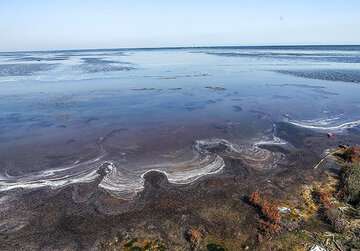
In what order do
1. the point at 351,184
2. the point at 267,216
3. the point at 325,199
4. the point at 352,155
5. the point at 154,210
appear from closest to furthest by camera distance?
the point at 267,216, the point at 154,210, the point at 325,199, the point at 351,184, the point at 352,155

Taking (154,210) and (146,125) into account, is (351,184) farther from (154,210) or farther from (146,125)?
(146,125)

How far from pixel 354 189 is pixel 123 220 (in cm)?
867

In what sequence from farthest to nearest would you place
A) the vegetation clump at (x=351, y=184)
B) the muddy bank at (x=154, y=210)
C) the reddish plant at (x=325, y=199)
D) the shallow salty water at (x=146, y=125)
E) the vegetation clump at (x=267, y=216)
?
the shallow salty water at (x=146, y=125) → the vegetation clump at (x=351, y=184) → the reddish plant at (x=325, y=199) → the vegetation clump at (x=267, y=216) → the muddy bank at (x=154, y=210)

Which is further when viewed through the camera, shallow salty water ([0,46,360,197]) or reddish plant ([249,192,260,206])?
shallow salty water ([0,46,360,197])

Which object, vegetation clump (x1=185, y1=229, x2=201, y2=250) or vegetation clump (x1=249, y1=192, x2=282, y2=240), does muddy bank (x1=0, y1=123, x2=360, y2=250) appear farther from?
vegetation clump (x1=249, y1=192, x2=282, y2=240)

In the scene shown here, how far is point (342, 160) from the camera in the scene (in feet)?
39.9

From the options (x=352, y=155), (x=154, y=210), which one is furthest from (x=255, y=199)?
(x=352, y=155)

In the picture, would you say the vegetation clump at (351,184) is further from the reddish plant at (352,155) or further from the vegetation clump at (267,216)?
the vegetation clump at (267,216)

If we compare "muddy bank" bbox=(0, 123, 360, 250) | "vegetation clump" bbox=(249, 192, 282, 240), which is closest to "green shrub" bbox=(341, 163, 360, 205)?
"muddy bank" bbox=(0, 123, 360, 250)

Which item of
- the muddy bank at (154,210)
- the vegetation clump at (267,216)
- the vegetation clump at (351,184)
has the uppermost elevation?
the vegetation clump at (351,184)

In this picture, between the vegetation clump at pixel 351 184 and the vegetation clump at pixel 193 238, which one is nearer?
the vegetation clump at pixel 193 238

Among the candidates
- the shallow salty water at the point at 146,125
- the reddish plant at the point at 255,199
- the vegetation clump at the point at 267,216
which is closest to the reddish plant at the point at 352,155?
the shallow salty water at the point at 146,125

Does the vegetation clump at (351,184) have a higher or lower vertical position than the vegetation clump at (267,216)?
higher

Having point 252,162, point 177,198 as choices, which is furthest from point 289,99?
point 177,198
